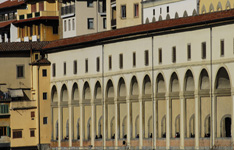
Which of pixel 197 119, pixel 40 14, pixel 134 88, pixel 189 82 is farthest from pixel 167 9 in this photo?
pixel 40 14

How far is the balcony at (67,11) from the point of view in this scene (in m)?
127

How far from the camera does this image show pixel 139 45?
93688 mm

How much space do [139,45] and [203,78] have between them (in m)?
11.3

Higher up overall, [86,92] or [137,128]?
[86,92]

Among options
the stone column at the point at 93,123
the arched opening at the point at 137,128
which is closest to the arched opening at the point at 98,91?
the stone column at the point at 93,123

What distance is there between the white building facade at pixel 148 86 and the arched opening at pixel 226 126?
7 cm

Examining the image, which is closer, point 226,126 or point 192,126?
point 226,126

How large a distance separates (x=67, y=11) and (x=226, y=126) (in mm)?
50407

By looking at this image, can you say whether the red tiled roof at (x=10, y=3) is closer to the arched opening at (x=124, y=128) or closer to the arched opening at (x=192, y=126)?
the arched opening at (x=124, y=128)

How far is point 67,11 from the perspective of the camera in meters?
129

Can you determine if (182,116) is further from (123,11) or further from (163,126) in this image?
(123,11)

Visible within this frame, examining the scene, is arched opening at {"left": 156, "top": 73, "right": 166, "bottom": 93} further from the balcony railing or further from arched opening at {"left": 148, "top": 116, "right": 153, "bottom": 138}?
the balcony railing

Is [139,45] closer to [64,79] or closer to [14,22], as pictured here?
[64,79]

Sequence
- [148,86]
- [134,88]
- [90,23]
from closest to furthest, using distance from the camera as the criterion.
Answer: [148,86]
[134,88]
[90,23]
